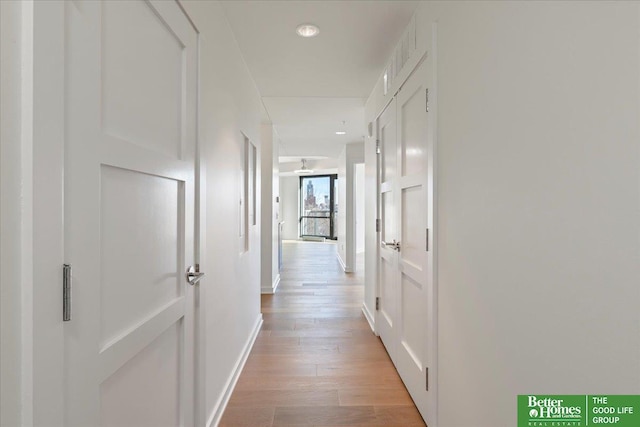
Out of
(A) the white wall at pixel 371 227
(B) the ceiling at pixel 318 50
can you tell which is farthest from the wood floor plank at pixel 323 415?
(B) the ceiling at pixel 318 50

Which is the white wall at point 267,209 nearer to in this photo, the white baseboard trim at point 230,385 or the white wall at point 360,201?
the white baseboard trim at point 230,385

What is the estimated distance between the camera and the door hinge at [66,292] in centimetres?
72

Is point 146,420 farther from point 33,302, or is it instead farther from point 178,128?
point 178,128

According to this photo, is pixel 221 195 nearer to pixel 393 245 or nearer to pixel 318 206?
pixel 393 245

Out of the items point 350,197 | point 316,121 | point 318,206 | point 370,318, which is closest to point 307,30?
point 316,121

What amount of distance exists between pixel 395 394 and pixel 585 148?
197 cm

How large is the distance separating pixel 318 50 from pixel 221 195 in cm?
140

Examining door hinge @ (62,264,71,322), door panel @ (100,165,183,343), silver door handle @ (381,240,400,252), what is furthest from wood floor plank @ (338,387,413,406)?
door hinge @ (62,264,71,322)

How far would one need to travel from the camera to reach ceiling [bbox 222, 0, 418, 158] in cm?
202

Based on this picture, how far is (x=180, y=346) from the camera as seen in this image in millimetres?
1362

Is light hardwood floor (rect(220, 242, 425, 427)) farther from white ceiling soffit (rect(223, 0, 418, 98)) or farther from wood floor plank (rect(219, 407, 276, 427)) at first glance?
white ceiling soffit (rect(223, 0, 418, 98))

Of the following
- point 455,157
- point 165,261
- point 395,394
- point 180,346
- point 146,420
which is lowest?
point 395,394

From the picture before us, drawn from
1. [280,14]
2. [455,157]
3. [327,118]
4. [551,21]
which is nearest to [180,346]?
[455,157]

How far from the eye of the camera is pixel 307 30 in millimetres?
2246
